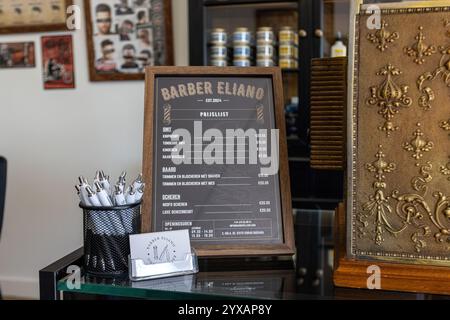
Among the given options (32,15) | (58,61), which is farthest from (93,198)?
(32,15)

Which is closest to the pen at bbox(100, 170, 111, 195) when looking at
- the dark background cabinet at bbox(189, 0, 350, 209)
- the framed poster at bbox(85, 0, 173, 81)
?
the dark background cabinet at bbox(189, 0, 350, 209)

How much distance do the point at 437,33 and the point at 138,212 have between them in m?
0.60

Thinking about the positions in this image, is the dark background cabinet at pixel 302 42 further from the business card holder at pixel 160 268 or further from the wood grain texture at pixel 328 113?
the business card holder at pixel 160 268

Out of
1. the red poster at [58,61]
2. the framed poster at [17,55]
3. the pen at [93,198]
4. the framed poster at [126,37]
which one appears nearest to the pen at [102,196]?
the pen at [93,198]

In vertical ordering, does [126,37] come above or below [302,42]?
above

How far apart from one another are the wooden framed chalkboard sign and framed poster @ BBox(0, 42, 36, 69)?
2.22m

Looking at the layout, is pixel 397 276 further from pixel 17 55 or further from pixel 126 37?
pixel 17 55

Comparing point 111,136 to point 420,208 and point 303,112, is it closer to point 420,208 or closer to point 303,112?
point 303,112

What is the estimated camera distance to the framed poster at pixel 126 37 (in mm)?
2689

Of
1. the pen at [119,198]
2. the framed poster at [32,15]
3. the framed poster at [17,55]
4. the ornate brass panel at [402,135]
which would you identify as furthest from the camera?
the framed poster at [17,55]

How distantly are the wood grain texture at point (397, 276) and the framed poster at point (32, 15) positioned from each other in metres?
2.50

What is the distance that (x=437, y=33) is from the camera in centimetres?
76

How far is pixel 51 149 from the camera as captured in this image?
2965mm

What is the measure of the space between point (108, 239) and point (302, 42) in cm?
166
